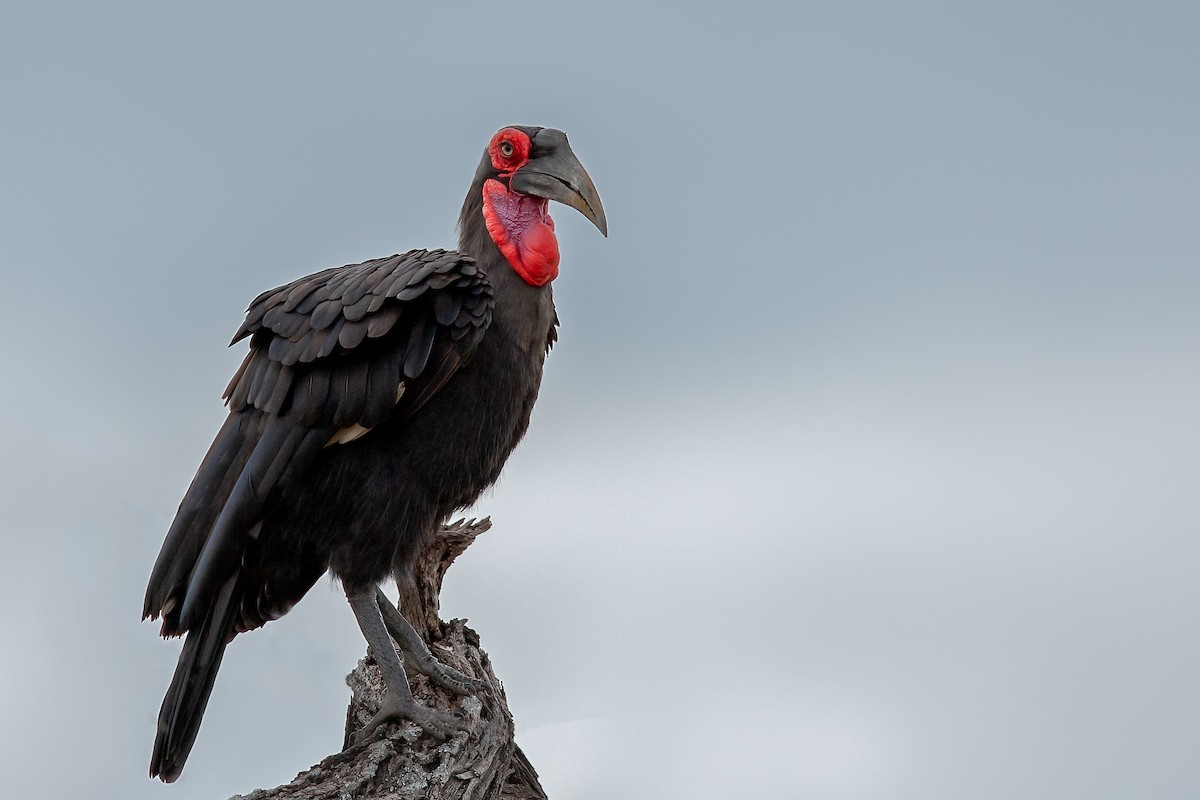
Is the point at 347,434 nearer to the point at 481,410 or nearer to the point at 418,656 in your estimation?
the point at 481,410

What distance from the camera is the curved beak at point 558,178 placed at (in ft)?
13.0

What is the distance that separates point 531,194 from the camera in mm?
4023

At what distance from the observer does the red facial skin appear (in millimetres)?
3986

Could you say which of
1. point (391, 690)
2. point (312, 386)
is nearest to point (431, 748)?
point (391, 690)

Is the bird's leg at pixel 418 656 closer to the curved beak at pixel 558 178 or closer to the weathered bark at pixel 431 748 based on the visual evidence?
the weathered bark at pixel 431 748

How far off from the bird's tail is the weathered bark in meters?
0.30

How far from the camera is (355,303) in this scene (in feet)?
12.2

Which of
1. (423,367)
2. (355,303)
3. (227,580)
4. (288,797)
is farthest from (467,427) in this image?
(288,797)

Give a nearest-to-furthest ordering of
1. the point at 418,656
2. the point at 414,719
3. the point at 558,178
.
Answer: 1. the point at 558,178
2. the point at 414,719
3. the point at 418,656

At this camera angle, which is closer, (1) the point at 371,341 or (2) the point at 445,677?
(1) the point at 371,341

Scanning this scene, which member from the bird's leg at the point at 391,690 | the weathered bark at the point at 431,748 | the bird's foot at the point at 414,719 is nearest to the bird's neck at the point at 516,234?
the bird's leg at the point at 391,690

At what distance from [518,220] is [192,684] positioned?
1798 mm

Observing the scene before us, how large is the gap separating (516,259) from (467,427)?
0.58 m

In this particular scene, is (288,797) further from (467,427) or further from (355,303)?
(355,303)
